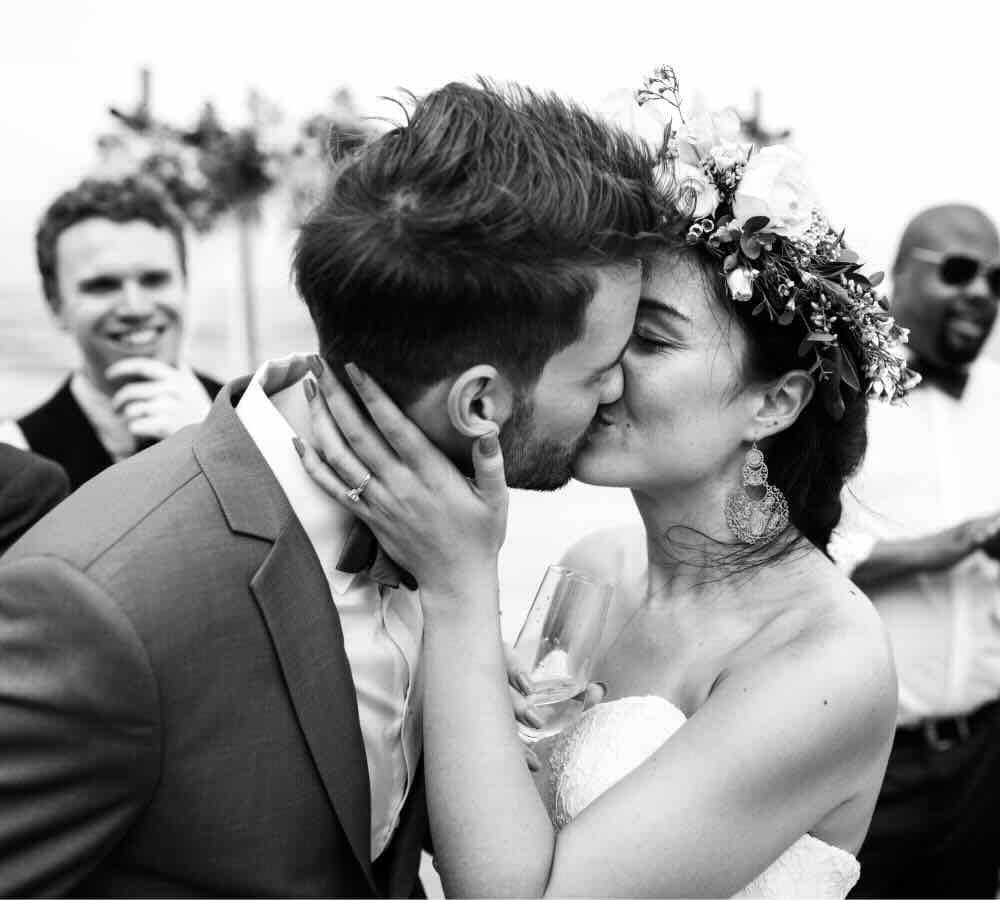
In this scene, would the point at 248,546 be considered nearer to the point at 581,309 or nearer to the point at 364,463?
the point at 364,463

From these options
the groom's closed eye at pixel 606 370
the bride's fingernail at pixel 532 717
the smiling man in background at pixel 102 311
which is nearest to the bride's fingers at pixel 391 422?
the groom's closed eye at pixel 606 370

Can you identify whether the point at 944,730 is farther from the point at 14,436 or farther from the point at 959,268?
the point at 14,436

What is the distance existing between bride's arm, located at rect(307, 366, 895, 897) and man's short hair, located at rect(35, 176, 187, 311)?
207cm

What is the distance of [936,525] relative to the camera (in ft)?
14.0

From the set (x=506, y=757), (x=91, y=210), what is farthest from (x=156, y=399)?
(x=506, y=757)

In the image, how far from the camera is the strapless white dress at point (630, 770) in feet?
7.02

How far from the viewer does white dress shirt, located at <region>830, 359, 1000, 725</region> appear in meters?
4.04

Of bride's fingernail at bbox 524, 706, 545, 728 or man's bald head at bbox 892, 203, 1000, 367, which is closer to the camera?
bride's fingernail at bbox 524, 706, 545, 728

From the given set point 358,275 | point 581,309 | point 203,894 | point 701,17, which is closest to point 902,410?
point 701,17

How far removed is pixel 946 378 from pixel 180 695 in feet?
11.8

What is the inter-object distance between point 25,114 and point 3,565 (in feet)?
12.0

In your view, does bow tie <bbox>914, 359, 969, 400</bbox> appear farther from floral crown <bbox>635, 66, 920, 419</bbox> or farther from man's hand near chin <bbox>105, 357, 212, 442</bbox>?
man's hand near chin <bbox>105, 357, 212, 442</bbox>

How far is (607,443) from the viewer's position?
2309 millimetres

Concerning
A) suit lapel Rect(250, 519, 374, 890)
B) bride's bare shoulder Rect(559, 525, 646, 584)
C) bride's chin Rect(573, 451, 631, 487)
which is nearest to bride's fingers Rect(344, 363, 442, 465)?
suit lapel Rect(250, 519, 374, 890)
